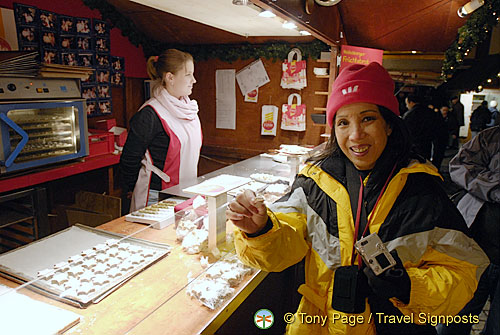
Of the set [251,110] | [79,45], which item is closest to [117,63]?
[79,45]

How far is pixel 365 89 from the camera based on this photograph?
55.5 inches

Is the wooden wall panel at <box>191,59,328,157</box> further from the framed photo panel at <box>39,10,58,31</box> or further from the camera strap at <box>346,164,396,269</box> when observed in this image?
the camera strap at <box>346,164,396,269</box>

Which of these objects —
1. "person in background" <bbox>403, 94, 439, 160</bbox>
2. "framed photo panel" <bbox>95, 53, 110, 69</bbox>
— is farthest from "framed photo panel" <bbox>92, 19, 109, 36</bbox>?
"person in background" <bbox>403, 94, 439, 160</bbox>

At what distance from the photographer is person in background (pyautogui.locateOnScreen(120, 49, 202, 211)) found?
111 inches

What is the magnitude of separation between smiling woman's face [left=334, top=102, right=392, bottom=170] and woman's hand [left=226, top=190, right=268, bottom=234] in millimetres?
487

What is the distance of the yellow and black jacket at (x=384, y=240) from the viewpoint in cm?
125

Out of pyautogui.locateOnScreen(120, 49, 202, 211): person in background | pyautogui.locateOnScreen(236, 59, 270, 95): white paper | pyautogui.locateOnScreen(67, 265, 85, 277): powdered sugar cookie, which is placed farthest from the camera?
pyautogui.locateOnScreen(236, 59, 270, 95): white paper

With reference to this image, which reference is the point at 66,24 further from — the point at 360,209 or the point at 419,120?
the point at 419,120

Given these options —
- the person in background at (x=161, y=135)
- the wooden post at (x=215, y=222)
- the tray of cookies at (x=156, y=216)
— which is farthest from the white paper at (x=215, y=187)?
the person in background at (x=161, y=135)

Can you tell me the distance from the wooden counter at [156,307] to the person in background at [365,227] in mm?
276

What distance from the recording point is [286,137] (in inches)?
212

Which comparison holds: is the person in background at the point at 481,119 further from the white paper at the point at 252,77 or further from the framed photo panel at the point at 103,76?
the framed photo panel at the point at 103,76

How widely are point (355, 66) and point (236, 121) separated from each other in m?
4.24

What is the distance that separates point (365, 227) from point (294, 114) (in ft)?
13.0
